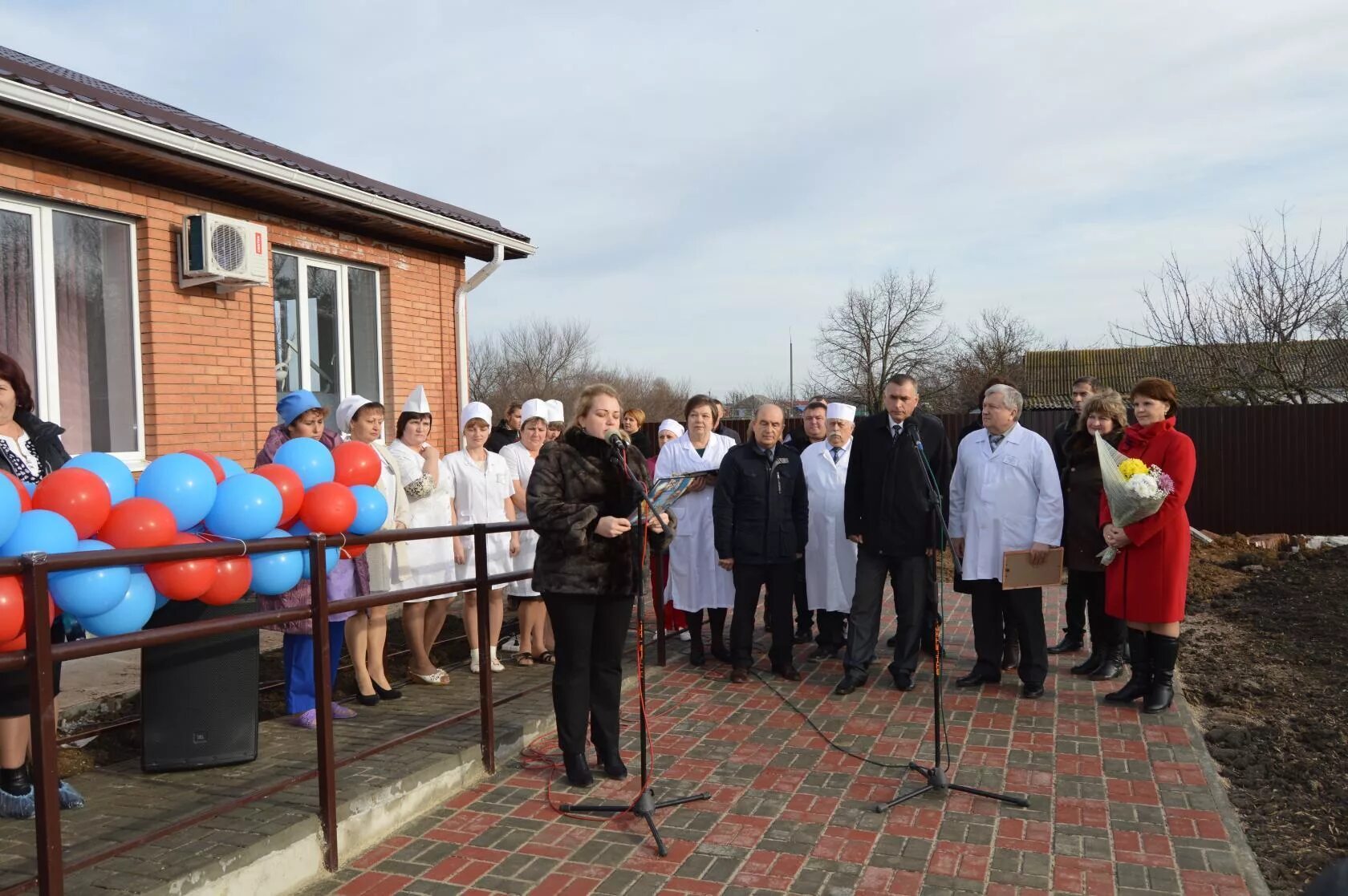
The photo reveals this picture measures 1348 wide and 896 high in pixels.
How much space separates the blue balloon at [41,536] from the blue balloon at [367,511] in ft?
4.22

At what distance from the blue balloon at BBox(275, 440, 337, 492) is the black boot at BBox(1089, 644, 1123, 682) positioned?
5.14 m

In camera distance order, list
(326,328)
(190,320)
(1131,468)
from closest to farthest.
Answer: (1131,468) < (190,320) < (326,328)

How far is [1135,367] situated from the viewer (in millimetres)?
30219

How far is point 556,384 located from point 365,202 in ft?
114

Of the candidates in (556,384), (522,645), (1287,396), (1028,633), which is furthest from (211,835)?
(556,384)

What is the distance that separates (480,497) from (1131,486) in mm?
4135

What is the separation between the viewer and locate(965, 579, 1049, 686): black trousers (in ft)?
19.7

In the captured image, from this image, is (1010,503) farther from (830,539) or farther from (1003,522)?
(830,539)

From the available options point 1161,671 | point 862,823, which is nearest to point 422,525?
point 862,823

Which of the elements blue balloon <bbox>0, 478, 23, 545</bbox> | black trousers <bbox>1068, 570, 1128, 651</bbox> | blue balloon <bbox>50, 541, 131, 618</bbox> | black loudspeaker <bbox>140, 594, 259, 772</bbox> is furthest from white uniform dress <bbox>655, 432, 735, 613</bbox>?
blue balloon <bbox>0, 478, 23, 545</bbox>

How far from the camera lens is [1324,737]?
523 centimetres

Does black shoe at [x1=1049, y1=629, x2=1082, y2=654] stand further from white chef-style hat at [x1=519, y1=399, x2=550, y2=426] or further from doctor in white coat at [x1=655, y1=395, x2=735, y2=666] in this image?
white chef-style hat at [x1=519, y1=399, x2=550, y2=426]

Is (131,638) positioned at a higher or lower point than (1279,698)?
higher

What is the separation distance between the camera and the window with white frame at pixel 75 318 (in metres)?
6.36
